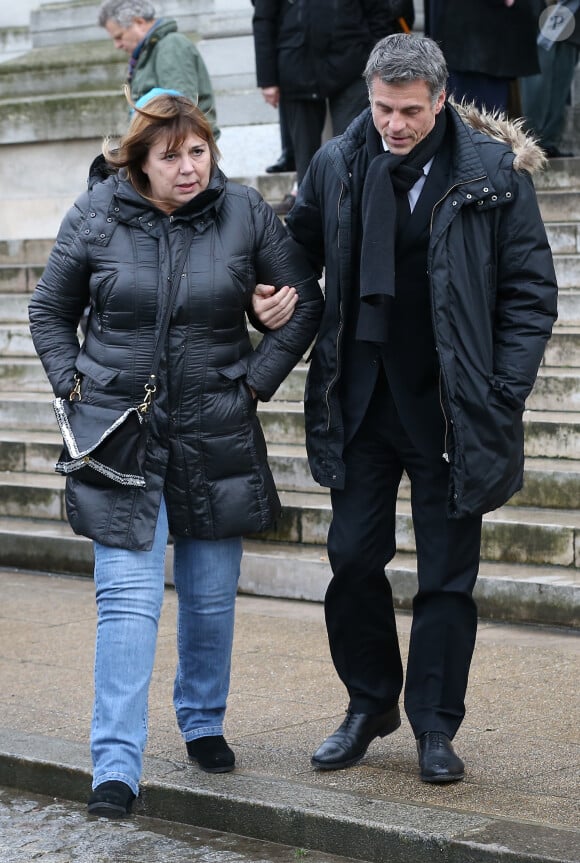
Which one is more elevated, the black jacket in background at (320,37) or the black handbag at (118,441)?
the black jacket in background at (320,37)

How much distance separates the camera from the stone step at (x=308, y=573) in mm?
6684

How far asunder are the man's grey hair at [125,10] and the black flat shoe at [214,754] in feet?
18.1

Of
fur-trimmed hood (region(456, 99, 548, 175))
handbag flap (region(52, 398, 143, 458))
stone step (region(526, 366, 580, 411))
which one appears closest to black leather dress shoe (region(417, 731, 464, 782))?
handbag flap (region(52, 398, 143, 458))

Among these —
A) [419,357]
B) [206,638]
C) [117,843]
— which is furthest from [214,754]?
[419,357]

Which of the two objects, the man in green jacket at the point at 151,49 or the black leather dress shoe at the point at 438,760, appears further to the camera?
the man in green jacket at the point at 151,49

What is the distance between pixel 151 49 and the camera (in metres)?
9.59

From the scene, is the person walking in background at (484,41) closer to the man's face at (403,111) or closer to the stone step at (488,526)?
the stone step at (488,526)

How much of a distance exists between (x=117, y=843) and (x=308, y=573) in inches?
114

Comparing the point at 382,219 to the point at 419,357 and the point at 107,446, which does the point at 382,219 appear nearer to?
the point at 419,357

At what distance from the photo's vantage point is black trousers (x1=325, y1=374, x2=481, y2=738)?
475 cm

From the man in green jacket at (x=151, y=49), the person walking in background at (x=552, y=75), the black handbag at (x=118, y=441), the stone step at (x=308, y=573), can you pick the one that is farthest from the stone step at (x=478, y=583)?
the person walking in background at (x=552, y=75)

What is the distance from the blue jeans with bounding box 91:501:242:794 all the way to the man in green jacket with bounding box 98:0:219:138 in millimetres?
5030

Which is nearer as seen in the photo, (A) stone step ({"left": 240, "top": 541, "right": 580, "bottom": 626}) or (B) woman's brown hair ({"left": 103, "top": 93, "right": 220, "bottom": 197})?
(B) woman's brown hair ({"left": 103, "top": 93, "right": 220, "bottom": 197})

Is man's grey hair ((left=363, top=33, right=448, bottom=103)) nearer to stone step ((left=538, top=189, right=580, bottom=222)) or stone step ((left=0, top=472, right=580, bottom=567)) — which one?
stone step ((left=0, top=472, right=580, bottom=567))
